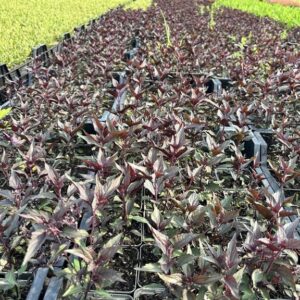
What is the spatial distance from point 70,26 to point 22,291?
26.5ft

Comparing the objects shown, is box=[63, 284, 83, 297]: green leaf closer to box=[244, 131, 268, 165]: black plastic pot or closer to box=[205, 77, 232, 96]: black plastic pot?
box=[244, 131, 268, 165]: black plastic pot

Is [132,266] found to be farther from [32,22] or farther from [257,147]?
[32,22]

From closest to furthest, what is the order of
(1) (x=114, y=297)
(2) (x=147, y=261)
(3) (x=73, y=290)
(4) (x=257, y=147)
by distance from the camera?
(3) (x=73, y=290), (1) (x=114, y=297), (2) (x=147, y=261), (4) (x=257, y=147)

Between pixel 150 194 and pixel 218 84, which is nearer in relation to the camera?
pixel 150 194

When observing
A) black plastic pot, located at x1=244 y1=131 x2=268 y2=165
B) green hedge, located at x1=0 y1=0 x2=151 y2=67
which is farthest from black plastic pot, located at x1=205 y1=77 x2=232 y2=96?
green hedge, located at x1=0 y1=0 x2=151 y2=67

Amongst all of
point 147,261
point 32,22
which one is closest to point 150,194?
A: point 147,261

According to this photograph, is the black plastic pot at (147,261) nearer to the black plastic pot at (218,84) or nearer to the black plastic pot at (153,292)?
the black plastic pot at (153,292)

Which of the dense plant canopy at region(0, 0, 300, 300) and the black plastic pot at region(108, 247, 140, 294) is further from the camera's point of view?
the black plastic pot at region(108, 247, 140, 294)

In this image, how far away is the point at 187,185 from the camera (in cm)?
213

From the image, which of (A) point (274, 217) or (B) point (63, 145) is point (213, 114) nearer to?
(B) point (63, 145)

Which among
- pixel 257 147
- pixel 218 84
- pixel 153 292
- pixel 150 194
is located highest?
pixel 153 292

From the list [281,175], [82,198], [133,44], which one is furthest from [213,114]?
[133,44]

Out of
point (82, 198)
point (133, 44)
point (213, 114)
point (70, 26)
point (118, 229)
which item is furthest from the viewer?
point (70, 26)

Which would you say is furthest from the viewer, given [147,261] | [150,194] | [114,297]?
[150,194]
